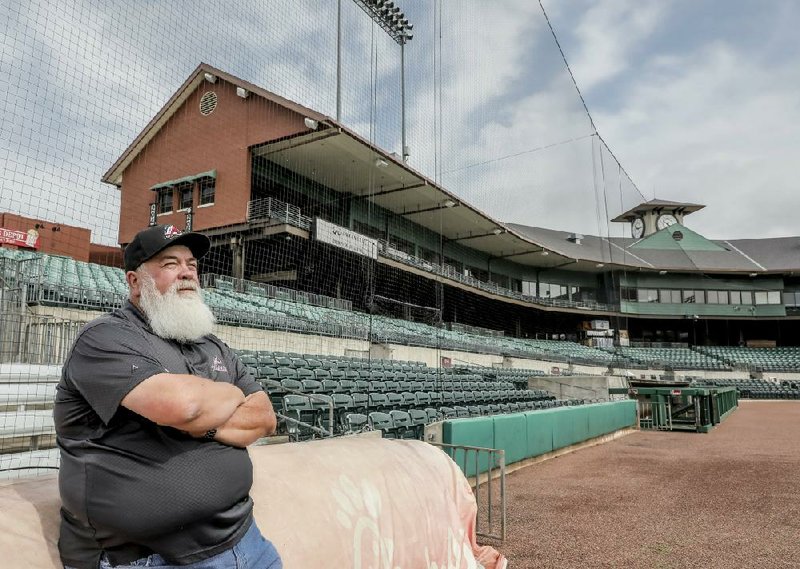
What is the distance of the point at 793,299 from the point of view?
145 feet

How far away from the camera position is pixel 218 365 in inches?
84.9

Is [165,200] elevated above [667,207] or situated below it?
below

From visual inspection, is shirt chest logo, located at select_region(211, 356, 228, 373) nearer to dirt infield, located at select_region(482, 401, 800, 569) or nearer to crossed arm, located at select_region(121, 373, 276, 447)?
crossed arm, located at select_region(121, 373, 276, 447)

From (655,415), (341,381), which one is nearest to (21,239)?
(341,381)

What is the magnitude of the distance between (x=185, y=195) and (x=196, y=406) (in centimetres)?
2148

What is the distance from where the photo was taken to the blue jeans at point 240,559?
1.71m

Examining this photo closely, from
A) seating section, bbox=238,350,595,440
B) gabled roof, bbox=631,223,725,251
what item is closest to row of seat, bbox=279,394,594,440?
seating section, bbox=238,350,595,440

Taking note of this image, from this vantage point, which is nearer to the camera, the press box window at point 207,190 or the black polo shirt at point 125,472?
the black polo shirt at point 125,472

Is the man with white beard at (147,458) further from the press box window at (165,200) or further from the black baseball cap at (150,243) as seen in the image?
the press box window at (165,200)

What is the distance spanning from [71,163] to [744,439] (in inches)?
576

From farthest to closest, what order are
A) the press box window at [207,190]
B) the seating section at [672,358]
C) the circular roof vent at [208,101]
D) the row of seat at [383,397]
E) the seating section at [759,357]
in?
the seating section at [759,357] < the seating section at [672,358] < the circular roof vent at [208,101] < the press box window at [207,190] < the row of seat at [383,397]

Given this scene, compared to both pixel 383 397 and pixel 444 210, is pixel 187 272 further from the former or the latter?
pixel 444 210

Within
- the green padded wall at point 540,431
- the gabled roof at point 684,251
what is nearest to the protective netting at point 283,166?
the green padded wall at point 540,431

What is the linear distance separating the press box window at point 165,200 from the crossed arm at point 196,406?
20686 millimetres
